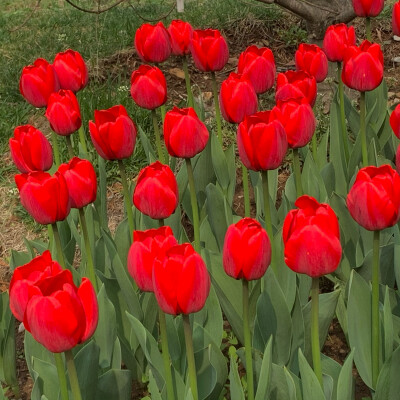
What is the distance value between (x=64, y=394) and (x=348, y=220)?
1.21 m

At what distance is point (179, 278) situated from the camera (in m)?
1.49

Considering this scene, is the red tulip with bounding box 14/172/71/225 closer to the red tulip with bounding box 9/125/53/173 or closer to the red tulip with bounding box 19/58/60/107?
the red tulip with bounding box 9/125/53/173

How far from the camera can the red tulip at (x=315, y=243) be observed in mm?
1534

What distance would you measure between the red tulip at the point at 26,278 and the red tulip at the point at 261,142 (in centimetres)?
61

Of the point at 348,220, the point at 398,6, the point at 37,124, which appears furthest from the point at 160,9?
the point at 348,220

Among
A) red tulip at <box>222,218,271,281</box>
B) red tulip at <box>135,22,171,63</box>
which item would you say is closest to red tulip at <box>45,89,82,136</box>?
red tulip at <box>135,22,171,63</box>

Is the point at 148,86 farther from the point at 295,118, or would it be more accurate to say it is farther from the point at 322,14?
the point at 322,14

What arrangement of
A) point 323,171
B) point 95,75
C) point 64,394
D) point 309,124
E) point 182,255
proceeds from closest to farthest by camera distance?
point 182,255 → point 64,394 → point 309,124 → point 323,171 → point 95,75

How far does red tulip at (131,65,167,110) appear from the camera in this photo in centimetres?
246

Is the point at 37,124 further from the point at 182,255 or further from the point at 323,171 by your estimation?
the point at 182,255

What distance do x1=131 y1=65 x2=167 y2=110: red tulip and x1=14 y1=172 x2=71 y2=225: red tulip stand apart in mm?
672

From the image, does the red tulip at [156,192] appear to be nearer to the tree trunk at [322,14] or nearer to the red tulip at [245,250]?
the red tulip at [245,250]

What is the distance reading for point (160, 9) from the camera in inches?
274

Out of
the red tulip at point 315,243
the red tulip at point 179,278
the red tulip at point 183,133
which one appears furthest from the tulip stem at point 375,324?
the red tulip at point 183,133
